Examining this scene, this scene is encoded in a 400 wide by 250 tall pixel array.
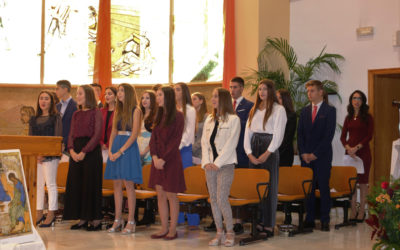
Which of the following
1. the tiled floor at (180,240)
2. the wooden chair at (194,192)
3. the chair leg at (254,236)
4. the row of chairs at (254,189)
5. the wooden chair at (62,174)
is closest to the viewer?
the tiled floor at (180,240)

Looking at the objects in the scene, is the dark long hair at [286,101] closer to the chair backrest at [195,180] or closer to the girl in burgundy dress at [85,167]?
the chair backrest at [195,180]

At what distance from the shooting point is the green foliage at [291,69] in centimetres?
884

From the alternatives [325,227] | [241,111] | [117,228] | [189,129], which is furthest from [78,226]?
[325,227]

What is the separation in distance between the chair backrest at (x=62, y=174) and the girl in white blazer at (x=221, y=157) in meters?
2.21

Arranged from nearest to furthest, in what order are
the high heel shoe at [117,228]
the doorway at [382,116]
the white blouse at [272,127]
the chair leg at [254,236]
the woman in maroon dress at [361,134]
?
the chair leg at [254,236] → the white blouse at [272,127] → the high heel shoe at [117,228] → the woman in maroon dress at [361,134] → the doorway at [382,116]

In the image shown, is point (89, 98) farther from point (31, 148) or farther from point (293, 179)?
point (31, 148)

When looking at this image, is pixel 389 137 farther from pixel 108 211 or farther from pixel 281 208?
pixel 108 211

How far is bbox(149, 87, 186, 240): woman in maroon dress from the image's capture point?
19.1ft

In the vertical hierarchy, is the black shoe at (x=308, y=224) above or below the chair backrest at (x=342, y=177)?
below

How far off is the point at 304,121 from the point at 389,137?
2.69 m

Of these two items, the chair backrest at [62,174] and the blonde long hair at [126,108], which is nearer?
the blonde long hair at [126,108]

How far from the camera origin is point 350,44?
352 inches

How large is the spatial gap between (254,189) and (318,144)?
50.1 inches

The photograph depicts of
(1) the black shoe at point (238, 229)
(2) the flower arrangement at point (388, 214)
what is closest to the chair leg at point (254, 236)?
(1) the black shoe at point (238, 229)
